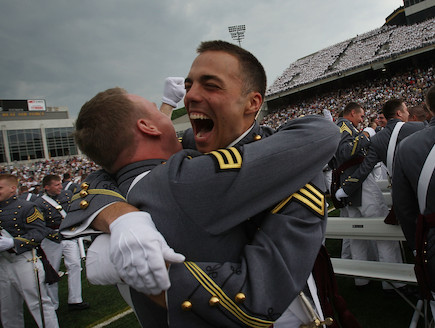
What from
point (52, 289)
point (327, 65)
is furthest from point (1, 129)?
point (52, 289)

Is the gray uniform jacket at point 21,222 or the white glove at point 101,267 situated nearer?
the white glove at point 101,267

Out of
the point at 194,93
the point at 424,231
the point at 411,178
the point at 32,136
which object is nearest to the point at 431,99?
the point at 411,178

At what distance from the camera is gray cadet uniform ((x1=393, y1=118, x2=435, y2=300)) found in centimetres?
203

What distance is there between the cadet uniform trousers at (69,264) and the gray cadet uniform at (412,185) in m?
5.00

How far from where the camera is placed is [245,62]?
1.42 meters

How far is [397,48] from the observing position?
105 ft

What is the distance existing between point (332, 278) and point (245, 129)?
864 millimetres

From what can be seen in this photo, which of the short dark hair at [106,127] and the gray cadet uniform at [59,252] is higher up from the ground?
the short dark hair at [106,127]

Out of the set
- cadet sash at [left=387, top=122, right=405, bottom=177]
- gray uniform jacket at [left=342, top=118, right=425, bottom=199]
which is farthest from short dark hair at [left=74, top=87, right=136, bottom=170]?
gray uniform jacket at [left=342, top=118, right=425, bottom=199]

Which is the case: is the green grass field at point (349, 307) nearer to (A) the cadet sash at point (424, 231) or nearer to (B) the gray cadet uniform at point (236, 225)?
(A) the cadet sash at point (424, 231)

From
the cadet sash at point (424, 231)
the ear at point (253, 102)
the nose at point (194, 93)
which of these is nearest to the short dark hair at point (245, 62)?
the ear at point (253, 102)

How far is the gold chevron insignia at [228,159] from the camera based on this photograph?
1014mm

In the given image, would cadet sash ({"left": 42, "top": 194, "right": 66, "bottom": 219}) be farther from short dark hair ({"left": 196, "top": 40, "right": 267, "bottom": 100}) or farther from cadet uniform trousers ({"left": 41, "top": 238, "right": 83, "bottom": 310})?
short dark hair ({"left": 196, "top": 40, "right": 267, "bottom": 100})

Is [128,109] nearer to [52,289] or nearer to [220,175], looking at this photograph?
[220,175]
